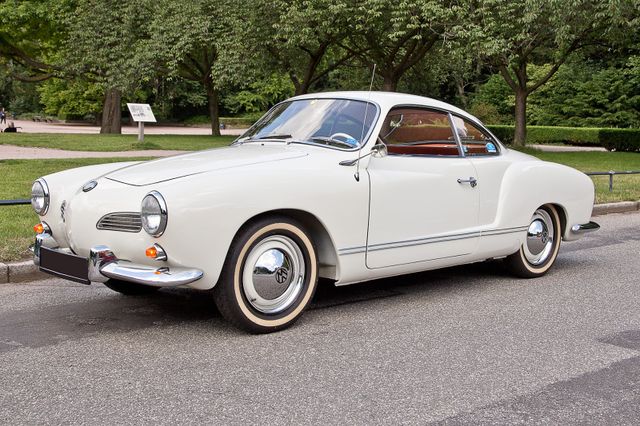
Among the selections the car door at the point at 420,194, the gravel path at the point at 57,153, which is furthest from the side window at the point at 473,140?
the gravel path at the point at 57,153

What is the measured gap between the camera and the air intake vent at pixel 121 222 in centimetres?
439

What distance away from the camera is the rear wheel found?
5590 millimetres

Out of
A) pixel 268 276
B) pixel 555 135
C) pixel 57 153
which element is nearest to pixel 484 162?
pixel 268 276

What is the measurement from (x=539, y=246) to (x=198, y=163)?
345cm

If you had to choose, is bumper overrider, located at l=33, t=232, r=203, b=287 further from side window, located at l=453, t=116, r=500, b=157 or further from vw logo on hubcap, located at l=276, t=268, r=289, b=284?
side window, located at l=453, t=116, r=500, b=157

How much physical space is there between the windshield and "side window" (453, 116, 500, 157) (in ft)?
3.25

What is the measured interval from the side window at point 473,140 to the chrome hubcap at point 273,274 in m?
2.04

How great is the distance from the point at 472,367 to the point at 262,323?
4.53 ft

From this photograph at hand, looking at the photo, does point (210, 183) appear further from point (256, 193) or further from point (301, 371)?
point (301, 371)

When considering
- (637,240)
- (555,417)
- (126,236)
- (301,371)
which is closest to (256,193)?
(126,236)

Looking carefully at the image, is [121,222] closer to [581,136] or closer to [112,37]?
[112,37]

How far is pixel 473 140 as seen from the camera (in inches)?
243

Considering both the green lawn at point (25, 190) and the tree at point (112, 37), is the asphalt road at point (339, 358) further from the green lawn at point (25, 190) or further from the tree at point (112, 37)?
the tree at point (112, 37)

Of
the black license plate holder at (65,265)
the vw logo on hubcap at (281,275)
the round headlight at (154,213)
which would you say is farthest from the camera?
the vw logo on hubcap at (281,275)
